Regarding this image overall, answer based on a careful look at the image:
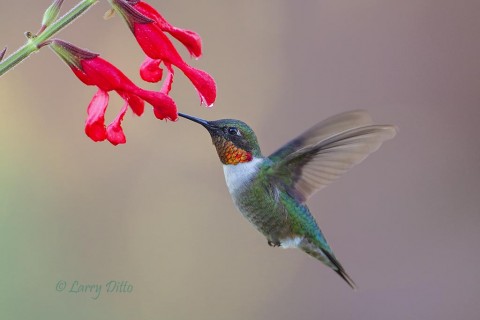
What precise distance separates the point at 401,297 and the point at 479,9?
1.52 m

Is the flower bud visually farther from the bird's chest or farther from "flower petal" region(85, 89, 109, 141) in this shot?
the bird's chest

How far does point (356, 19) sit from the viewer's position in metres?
3.37

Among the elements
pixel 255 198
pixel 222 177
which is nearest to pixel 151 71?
pixel 255 198

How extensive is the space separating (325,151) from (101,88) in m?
0.64

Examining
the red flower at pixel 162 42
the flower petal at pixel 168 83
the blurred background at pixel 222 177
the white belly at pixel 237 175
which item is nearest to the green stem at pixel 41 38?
the red flower at pixel 162 42

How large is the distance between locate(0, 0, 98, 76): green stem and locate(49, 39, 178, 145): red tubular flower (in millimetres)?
55

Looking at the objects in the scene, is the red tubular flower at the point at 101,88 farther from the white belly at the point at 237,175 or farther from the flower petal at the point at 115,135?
the white belly at the point at 237,175

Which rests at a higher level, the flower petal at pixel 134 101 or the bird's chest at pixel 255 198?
the flower petal at pixel 134 101

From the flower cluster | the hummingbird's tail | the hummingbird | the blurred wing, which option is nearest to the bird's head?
the hummingbird

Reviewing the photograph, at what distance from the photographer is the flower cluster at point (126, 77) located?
3.41 ft

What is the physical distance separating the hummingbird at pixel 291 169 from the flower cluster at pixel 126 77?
14.1 inches

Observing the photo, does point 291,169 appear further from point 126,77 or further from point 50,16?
point 50,16

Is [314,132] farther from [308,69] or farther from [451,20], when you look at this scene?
[451,20]

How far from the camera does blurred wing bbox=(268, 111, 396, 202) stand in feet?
4.82
